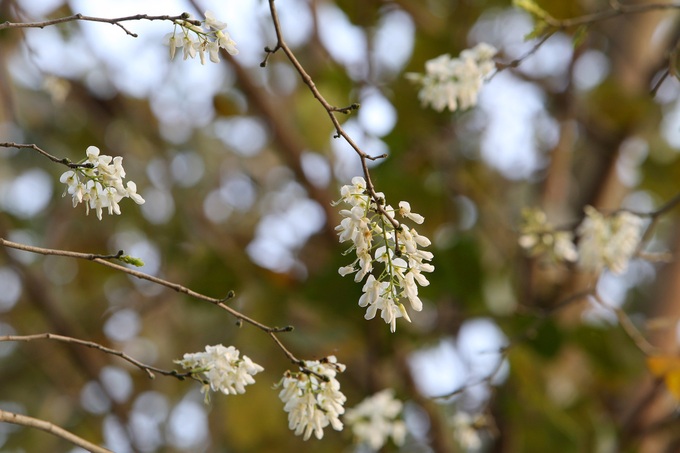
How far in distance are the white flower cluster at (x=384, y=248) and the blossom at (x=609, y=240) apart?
73cm

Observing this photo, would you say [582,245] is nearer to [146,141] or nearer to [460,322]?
[460,322]

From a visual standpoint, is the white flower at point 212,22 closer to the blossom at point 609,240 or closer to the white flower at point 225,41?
the white flower at point 225,41

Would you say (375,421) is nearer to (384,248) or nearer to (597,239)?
(597,239)

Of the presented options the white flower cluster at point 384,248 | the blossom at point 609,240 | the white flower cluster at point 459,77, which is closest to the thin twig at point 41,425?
the white flower cluster at point 384,248

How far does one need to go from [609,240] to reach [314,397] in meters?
0.79

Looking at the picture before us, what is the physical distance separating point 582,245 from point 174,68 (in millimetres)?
1968

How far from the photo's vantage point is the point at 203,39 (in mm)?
916

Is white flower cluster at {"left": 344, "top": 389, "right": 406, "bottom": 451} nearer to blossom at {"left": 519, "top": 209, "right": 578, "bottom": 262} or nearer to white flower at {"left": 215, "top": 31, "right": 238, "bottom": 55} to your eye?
blossom at {"left": 519, "top": 209, "right": 578, "bottom": 262}

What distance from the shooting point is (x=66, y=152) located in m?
2.61

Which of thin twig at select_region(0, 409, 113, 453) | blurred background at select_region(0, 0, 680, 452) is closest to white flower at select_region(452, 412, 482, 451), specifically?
blurred background at select_region(0, 0, 680, 452)

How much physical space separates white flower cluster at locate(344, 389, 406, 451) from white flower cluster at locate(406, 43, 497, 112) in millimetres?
631

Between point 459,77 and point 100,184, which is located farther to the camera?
point 459,77

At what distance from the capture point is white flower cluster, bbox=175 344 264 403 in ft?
3.05

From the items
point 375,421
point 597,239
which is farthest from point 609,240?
point 375,421
